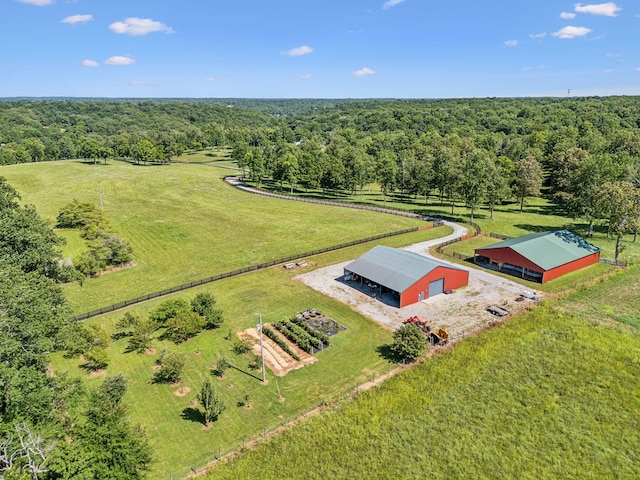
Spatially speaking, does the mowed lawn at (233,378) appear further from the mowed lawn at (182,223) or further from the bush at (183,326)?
the mowed lawn at (182,223)

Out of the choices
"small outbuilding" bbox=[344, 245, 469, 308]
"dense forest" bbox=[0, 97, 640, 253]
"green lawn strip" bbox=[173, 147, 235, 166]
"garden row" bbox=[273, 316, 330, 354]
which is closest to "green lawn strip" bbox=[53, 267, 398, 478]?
"garden row" bbox=[273, 316, 330, 354]

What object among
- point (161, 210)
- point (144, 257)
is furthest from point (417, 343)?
point (161, 210)

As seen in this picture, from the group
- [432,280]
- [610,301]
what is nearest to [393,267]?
[432,280]

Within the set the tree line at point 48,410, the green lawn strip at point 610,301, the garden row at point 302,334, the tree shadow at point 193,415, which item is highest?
the tree line at point 48,410

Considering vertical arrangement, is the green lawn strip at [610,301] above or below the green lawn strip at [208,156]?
below

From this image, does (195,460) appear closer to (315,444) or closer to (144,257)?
(315,444)

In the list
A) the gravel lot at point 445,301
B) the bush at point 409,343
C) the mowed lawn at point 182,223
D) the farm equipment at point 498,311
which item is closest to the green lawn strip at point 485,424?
the bush at point 409,343
